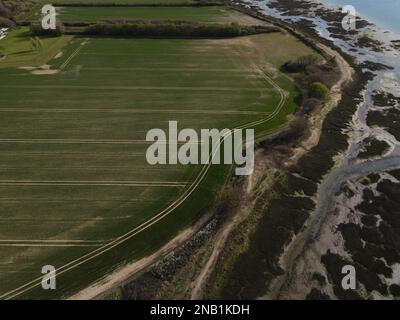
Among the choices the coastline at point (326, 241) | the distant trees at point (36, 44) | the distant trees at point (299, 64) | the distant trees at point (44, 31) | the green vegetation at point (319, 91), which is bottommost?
the coastline at point (326, 241)

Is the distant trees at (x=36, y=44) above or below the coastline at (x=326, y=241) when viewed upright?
above

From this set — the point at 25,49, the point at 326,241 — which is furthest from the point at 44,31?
the point at 326,241

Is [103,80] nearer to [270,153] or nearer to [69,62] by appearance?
[69,62]

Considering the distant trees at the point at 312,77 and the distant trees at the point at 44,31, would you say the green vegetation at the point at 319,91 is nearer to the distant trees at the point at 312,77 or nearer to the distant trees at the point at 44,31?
the distant trees at the point at 312,77

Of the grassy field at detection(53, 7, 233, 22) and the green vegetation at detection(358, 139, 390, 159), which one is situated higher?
the grassy field at detection(53, 7, 233, 22)

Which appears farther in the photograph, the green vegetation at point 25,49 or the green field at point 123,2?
the green field at point 123,2

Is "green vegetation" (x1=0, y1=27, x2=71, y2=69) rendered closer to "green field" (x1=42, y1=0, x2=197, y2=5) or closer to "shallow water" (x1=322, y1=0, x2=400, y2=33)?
"green field" (x1=42, y1=0, x2=197, y2=5)

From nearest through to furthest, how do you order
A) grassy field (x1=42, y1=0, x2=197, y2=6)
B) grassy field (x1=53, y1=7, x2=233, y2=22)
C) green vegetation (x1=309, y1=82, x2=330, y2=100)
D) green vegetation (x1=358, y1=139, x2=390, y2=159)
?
green vegetation (x1=358, y1=139, x2=390, y2=159) < green vegetation (x1=309, y1=82, x2=330, y2=100) < grassy field (x1=53, y1=7, x2=233, y2=22) < grassy field (x1=42, y1=0, x2=197, y2=6)

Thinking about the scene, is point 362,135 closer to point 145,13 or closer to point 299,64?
point 299,64

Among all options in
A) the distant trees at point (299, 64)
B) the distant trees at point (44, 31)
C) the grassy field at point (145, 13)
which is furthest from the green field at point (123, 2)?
the distant trees at point (299, 64)

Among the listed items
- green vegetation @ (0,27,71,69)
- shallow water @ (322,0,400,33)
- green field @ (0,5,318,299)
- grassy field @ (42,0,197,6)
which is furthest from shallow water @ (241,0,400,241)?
green vegetation @ (0,27,71,69)
